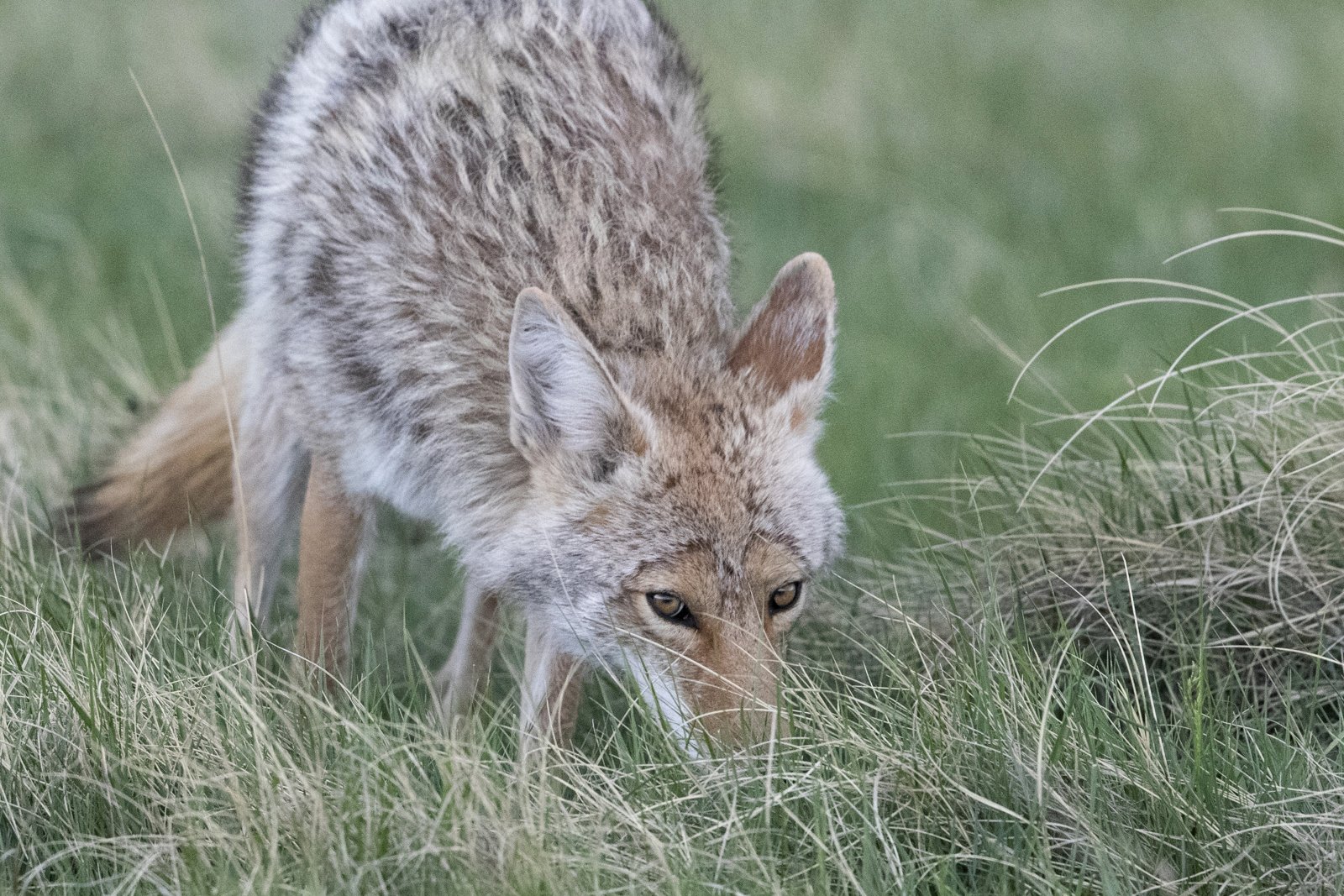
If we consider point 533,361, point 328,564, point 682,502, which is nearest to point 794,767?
point 682,502

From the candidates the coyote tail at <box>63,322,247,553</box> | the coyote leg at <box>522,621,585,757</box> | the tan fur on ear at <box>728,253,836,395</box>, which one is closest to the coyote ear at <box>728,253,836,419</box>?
the tan fur on ear at <box>728,253,836,395</box>

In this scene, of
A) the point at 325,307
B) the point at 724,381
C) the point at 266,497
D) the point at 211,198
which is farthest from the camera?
the point at 211,198

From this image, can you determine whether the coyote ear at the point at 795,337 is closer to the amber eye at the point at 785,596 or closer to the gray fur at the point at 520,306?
the gray fur at the point at 520,306

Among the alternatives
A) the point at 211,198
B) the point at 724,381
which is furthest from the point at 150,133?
the point at 724,381

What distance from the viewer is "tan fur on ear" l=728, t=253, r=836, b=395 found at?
4109mm

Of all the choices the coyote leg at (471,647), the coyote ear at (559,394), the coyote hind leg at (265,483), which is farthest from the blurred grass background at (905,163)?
the coyote ear at (559,394)

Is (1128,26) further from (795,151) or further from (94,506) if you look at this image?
(94,506)

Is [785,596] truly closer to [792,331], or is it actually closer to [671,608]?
[671,608]

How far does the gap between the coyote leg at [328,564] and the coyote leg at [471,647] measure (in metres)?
0.40

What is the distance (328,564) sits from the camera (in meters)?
4.49

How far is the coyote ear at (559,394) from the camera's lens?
3658 millimetres

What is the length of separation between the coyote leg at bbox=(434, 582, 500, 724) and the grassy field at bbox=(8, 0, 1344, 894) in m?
0.10

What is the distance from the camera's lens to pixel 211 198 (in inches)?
339

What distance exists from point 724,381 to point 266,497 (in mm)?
1839
